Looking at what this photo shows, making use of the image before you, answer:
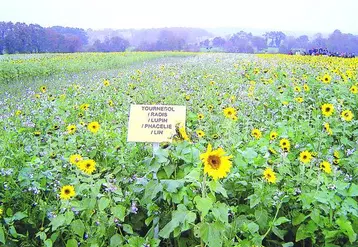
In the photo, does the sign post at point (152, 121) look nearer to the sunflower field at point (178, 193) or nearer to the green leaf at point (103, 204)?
the sunflower field at point (178, 193)

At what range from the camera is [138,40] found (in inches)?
269

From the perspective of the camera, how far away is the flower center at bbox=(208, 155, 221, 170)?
4.76 feet

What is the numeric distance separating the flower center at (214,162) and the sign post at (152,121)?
2.25 feet

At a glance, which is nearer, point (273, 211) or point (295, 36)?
point (273, 211)

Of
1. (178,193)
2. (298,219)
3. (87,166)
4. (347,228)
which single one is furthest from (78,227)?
(347,228)

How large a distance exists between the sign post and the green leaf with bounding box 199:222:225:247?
64cm

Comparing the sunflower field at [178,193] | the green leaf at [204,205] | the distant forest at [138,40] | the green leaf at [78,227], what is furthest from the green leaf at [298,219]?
the distant forest at [138,40]

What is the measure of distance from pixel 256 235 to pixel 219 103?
2.39 meters

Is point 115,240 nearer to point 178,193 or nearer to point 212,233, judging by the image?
point 178,193

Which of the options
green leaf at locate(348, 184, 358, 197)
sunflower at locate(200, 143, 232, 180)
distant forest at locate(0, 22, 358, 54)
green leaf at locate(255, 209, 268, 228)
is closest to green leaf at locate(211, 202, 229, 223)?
sunflower at locate(200, 143, 232, 180)

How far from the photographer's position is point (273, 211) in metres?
2.11

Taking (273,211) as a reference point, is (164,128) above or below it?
above

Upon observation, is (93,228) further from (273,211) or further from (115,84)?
(115,84)

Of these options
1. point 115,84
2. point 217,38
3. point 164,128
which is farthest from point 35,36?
point 164,128
